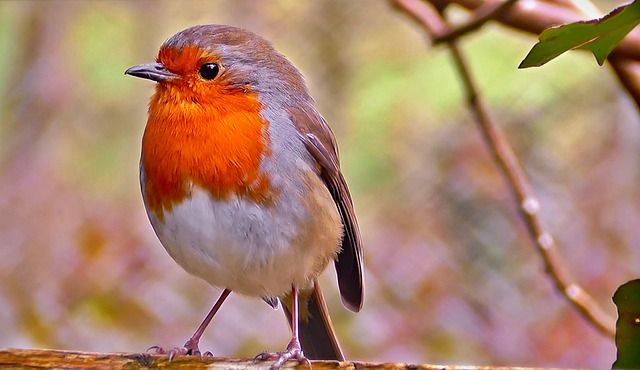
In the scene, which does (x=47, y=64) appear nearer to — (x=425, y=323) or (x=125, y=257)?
(x=125, y=257)

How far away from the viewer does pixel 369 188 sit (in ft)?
18.5

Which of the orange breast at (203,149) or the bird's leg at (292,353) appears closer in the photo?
the bird's leg at (292,353)

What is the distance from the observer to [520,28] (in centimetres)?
315

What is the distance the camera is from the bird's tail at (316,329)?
129 inches

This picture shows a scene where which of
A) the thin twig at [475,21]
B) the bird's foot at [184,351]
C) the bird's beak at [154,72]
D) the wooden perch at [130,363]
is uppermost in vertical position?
the thin twig at [475,21]

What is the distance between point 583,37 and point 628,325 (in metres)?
0.48

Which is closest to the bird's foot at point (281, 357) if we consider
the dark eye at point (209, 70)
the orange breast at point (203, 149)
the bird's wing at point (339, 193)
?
the orange breast at point (203, 149)

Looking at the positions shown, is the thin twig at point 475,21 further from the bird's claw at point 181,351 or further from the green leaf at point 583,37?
the green leaf at point 583,37

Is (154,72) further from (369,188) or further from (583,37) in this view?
(369,188)

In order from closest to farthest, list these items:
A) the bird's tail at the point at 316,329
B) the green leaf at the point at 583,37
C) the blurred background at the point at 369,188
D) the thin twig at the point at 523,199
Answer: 1. the green leaf at the point at 583,37
2. the bird's tail at the point at 316,329
3. the thin twig at the point at 523,199
4. the blurred background at the point at 369,188

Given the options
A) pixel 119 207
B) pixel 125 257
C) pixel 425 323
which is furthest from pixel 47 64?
pixel 425 323

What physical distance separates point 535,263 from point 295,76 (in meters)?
2.60

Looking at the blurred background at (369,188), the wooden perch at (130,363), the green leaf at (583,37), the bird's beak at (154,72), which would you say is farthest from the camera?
the blurred background at (369,188)

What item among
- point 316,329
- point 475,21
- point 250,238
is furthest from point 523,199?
point 250,238
